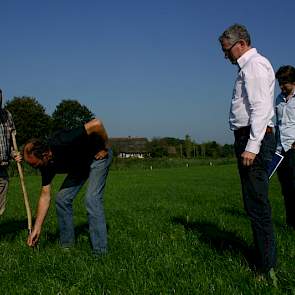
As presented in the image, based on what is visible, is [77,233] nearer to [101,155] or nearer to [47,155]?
[101,155]

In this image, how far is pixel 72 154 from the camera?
6266mm

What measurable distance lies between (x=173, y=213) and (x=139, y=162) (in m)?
53.0

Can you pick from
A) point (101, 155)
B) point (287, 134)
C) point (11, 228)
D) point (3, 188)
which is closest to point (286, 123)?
point (287, 134)

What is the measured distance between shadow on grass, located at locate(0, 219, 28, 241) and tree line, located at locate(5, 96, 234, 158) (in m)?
43.5

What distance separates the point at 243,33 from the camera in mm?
4871

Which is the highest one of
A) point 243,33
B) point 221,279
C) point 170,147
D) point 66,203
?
point 243,33

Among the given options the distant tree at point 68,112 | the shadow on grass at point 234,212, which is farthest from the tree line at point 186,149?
the shadow on grass at point 234,212

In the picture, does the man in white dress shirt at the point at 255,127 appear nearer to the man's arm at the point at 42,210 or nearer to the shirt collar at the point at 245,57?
the shirt collar at the point at 245,57

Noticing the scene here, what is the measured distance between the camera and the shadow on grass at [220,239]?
19.5 ft

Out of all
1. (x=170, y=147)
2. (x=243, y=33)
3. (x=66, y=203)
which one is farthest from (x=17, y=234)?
(x=170, y=147)

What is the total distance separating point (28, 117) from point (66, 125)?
44.6ft

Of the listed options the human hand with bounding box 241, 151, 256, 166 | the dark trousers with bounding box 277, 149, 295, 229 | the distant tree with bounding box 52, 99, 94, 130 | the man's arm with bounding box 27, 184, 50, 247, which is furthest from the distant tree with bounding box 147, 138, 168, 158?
the human hand with bounding box 241, 151, 256, 166

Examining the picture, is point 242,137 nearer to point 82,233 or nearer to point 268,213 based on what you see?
point 268,213

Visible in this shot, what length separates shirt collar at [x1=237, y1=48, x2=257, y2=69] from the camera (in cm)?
487
